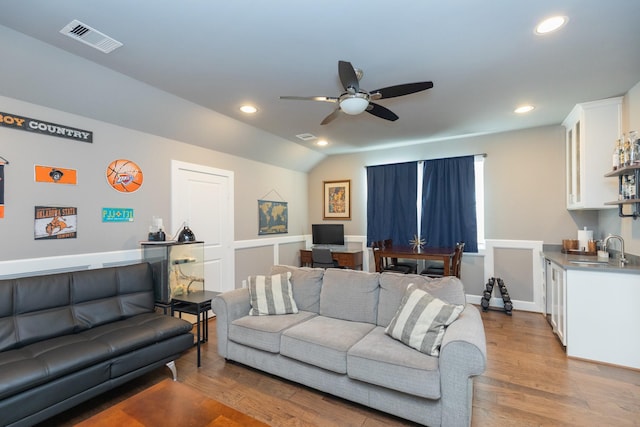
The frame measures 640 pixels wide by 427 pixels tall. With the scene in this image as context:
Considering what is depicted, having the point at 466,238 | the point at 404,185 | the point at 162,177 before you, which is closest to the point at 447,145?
the point at 404,185

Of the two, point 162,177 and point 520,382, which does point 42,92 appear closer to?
point 162,177

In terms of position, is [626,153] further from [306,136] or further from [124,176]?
[124,176]

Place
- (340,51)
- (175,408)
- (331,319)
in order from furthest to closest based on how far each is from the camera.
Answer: (331,319)
(340,51)
(175,408)

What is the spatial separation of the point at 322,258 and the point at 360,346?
307 centimetres

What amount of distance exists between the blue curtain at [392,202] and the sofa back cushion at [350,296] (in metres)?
2.55

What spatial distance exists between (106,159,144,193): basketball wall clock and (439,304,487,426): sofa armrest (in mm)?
3424

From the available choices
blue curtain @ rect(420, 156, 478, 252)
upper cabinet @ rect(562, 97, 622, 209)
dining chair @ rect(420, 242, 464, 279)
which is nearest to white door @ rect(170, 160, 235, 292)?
dining chair @ rect(420, 242, 464, 279)

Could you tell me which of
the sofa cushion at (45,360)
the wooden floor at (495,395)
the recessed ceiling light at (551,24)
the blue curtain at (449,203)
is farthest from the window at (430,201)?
the sofa cushion at (45,360)

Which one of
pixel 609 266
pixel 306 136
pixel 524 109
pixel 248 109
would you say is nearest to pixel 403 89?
pixel 248 109

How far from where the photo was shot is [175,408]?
1.58m

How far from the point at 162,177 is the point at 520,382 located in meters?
4.19

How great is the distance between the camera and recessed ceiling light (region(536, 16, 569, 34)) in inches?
76.7

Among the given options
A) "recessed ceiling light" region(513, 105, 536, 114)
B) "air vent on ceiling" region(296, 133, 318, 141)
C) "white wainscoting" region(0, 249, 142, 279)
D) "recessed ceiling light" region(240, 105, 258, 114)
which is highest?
"recessed ceiling light" region(240, 105, 258, 114)

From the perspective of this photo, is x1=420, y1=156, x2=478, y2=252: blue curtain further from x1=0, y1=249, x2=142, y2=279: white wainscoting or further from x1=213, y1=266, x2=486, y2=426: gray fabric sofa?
x1=0, y1=249, x2=142, y2=279: white wainscoting
